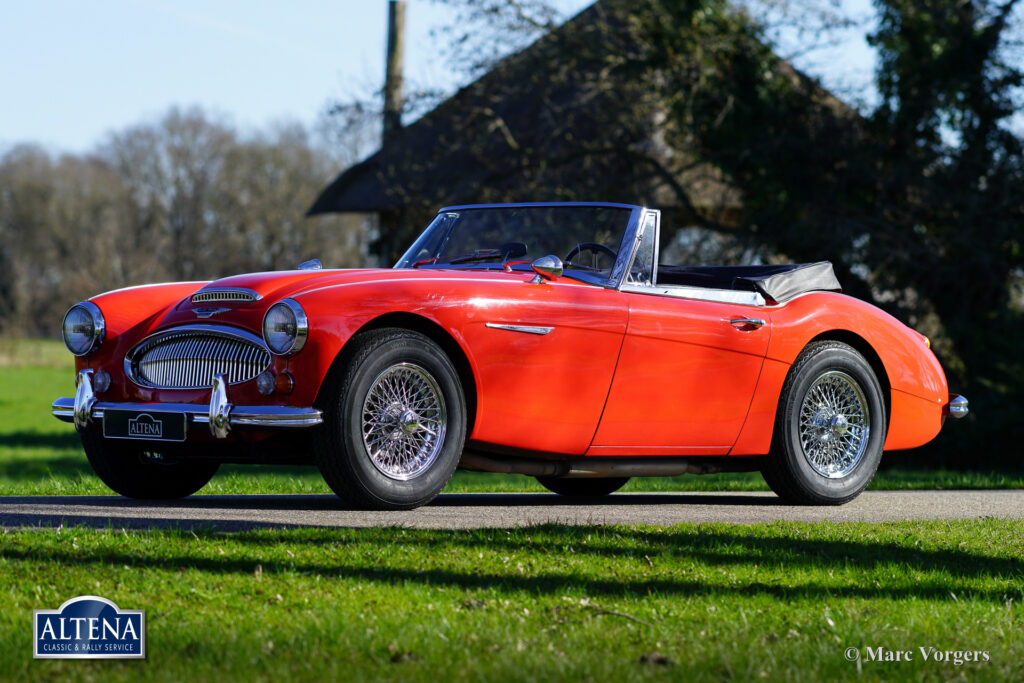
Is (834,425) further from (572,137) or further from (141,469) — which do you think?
(572,137)

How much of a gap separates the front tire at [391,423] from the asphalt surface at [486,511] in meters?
0.14

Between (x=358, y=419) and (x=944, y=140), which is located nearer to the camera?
(x=358, y=419)

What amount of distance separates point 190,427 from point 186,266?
6321cm

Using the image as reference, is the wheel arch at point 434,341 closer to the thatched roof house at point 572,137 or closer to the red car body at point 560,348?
the red car body at point 560,348

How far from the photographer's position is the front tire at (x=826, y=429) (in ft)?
24.0

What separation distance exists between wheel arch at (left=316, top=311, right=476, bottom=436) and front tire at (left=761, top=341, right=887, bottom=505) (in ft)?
6.85

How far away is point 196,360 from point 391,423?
3.21 ft

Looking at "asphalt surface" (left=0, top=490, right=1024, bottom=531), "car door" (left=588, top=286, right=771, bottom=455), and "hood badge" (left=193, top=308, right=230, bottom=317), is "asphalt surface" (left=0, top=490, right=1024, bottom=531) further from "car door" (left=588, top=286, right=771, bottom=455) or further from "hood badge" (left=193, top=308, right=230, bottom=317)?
"hood badge" (left=193, top=308, right=230, bottom=317)

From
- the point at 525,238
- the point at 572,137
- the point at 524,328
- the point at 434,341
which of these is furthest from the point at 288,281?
the point at 572,137

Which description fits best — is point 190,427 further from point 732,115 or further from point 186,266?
point 186,266

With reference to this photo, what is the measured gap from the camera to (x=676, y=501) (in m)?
7.78

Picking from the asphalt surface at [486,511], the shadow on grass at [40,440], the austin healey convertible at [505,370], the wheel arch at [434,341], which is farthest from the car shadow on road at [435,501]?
the shadow on grass at [40,440]

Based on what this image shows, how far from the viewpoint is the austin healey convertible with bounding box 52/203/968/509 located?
5.71m

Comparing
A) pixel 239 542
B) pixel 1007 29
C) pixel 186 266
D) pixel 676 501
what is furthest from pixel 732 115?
pixel 186 266
